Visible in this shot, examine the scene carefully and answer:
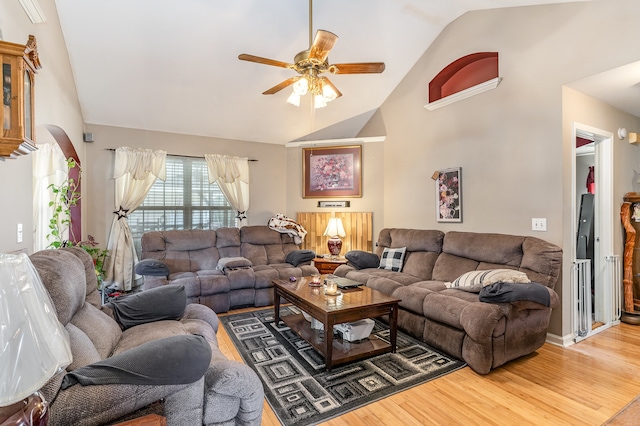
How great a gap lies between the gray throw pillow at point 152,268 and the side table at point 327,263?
2.15 metres

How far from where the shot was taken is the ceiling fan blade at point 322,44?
227cm

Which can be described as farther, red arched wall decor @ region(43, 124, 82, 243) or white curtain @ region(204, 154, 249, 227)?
white curtain @ region(204, 154, 249, 227)

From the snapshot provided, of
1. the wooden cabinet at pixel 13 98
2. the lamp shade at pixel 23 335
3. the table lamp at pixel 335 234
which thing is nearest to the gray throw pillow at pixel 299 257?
the table lamp at pixel 335 234

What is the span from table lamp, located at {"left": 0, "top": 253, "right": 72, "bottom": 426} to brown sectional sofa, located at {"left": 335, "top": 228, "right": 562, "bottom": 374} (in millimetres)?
2458

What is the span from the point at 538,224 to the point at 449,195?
1.07 metres

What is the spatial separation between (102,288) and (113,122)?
7.41 feet

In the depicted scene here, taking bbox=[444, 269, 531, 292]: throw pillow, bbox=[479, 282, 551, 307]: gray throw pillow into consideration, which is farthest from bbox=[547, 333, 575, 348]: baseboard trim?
bbox=[444, 269, 531, 292]: throw pillow

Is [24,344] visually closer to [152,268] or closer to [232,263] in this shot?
[152,268]

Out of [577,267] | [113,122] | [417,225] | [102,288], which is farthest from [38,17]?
[577,267]

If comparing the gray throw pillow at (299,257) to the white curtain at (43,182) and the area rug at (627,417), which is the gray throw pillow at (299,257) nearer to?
the white curtain at (43,182)

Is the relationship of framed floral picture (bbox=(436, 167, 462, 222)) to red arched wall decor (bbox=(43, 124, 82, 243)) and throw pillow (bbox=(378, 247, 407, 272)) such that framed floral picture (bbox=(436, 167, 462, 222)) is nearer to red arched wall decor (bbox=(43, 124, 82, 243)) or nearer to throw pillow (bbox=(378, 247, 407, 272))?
throw pillow (bbox=(378, 247, 407, 272))

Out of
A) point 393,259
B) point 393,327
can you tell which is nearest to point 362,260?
point 393,259

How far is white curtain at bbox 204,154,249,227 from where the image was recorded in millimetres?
4965

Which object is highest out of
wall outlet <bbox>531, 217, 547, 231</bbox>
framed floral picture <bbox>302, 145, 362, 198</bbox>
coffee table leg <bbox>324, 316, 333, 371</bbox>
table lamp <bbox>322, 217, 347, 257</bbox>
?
framed floral picture <bbox>302, 145, 362, 198</bbox>
